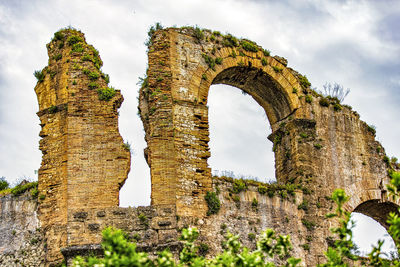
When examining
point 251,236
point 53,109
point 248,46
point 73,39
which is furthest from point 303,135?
point 53,109

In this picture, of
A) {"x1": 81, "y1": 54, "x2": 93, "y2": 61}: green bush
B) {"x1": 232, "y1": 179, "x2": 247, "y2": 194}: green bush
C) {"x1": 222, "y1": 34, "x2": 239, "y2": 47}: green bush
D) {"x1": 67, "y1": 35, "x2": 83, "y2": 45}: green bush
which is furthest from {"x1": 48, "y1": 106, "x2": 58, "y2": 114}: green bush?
{"x1": 222, "y1": 34, "x2": 239, "y2": 47}: green bush

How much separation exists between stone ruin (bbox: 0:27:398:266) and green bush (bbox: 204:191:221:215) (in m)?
0.10

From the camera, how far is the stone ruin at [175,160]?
17094 millimetres

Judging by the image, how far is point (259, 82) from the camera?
2069 cm

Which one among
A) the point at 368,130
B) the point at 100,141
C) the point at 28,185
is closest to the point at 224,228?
the point at 100,141

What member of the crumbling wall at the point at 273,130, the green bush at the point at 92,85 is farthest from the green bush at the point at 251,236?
the green bush at the point at 92,85

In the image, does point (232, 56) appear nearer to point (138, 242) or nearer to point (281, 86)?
point (281, 86)

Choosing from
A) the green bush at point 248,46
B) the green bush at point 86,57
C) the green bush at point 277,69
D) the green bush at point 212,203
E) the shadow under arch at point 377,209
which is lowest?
the green bush at point 212,203

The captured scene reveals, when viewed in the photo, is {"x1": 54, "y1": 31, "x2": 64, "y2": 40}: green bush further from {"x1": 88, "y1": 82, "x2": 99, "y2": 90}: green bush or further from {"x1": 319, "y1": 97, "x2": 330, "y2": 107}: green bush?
{"x1": 319, "y1": 97, "x2": 330, "y2": 107}: green bush

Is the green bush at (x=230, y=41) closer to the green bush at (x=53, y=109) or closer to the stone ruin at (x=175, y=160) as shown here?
the stone ruin at (x=175, y=160)

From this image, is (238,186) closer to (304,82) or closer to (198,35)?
(198,35)

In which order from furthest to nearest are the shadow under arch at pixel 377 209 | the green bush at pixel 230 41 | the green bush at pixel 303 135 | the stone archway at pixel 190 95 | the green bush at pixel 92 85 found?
the shadow under arch at pixel 377 209 < the green bush at pixel 303 135 < the green bush at pixel 230 41 < the green bush at pixel 92 85 < the stone archway at pixel 190 95

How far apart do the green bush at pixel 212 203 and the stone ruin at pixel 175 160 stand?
102mm

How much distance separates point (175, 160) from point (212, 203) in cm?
124
